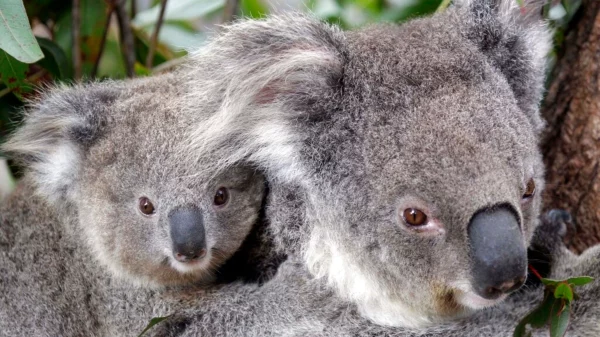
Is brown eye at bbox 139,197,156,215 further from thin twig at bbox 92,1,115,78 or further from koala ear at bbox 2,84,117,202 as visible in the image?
thin twig at bbox 92,1,115,78

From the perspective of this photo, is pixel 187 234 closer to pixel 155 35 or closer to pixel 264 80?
pixel 264 80

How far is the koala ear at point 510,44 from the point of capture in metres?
2.72

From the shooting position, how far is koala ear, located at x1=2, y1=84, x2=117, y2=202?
308 cm

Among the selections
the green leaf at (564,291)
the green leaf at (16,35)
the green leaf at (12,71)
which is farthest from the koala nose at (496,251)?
the green leaf at (12,71)

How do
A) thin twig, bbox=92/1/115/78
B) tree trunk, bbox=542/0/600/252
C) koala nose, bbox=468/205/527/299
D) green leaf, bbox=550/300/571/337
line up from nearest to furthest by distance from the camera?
koala nose, bbox=468/205/527/299, green leaf, bbox=550/300/571/337, tree trunk, bbox=542/0/600/252, thin twig, bbox=92/1/115/78

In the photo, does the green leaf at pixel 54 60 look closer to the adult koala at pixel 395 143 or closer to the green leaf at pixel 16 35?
the green leaf at pixel 16 35

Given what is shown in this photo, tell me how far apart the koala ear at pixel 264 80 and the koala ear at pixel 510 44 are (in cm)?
48

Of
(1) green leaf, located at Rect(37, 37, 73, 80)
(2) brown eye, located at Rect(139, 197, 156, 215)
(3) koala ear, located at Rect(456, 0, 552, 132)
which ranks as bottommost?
(1) green leaf, located at Rect(37, 37, 73, 80)

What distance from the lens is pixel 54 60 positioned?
3.58 m

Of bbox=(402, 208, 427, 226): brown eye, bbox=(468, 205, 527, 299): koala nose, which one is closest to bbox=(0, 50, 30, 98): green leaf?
bbox=(402, 208, 427, 226): brown eye

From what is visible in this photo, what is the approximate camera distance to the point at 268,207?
2930mm

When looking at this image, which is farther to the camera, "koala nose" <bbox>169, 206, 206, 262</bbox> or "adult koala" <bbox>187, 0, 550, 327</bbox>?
"koala nose" <bbox>169, 206, 206, 262</bbox>

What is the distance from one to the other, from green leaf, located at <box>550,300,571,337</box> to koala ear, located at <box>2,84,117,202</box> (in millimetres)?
1762

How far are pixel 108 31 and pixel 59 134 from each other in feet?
3.63
